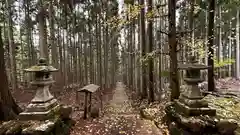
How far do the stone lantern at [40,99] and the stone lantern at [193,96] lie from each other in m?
3.04

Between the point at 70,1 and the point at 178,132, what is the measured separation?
10.8m

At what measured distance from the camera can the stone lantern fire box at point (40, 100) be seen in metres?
3.92

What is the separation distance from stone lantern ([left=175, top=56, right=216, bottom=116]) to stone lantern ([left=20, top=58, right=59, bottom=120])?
3.04 metres

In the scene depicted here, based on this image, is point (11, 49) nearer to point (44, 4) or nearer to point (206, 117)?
point (44, 4)

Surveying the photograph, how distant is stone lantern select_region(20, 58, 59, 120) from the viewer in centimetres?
392

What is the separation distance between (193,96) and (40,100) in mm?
3401

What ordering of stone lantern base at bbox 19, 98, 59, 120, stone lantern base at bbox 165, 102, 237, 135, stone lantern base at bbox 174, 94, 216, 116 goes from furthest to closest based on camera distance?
stone lantern base at bbox 19, 98, 59, 120 → stone lantern base at bbox 174, 94, 216, 116 → stone lantern base at bbox 165, 102, 237, 135

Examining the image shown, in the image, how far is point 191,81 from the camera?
13.0 feet

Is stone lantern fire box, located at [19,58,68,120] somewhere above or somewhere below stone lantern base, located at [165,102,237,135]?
above

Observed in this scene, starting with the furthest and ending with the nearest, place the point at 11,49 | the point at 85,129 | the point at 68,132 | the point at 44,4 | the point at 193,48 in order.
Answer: the point at 11,49 < the point at 44,4 < the point at 193,48 < the point at 85,129 < the point at 68,132

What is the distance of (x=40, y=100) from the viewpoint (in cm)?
410

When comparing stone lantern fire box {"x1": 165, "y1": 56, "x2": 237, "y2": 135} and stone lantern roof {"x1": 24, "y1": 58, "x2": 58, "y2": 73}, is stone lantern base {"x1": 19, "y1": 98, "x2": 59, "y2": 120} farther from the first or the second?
stone lantern fire box {"x1": 165, "y1": 56, "x2": 237, "y2": 135}

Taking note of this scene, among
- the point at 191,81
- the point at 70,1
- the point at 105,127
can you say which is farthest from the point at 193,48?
the point at 70,1

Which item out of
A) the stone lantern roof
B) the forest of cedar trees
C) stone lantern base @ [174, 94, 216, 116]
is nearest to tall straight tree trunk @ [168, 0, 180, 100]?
the forest of cedar trees
